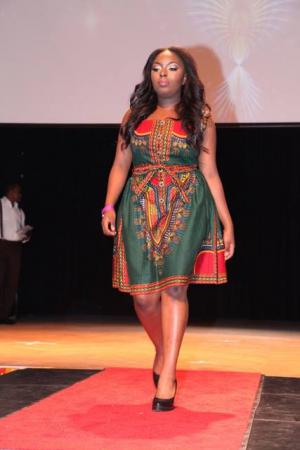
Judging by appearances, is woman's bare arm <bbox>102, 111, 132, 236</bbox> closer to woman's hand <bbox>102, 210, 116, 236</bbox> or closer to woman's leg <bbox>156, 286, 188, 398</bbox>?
woman's hand <bbox>102, 210, 116, 236</bbox>

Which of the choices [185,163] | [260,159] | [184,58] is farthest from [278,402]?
[260,159]

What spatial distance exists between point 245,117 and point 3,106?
5.30 ft

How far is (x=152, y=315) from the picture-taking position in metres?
3.10

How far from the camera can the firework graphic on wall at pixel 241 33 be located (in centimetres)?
567

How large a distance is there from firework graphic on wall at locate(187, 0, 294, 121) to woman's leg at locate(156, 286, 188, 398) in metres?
2.95

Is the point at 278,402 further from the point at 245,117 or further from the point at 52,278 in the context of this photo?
the point at 52,278

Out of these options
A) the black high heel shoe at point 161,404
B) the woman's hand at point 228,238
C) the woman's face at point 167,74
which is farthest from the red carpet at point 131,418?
the woman's face at point 167,74

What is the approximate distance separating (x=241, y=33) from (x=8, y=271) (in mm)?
2838

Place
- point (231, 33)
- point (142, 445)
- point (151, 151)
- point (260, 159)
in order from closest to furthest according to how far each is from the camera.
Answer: point (142, 445)
point (151, 151)
point (231, 33)
point (260, 159)

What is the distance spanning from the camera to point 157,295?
306cm

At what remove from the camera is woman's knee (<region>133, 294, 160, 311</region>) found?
3.03 metres

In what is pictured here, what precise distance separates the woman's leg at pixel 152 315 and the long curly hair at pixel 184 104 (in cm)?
53

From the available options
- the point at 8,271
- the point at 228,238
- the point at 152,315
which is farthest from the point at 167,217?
the point at 8,271

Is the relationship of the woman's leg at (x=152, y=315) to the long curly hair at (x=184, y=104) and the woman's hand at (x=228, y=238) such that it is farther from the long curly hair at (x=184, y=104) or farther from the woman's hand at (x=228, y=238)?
the long curly hair at (x=184, y=104)
